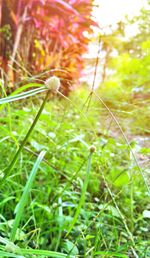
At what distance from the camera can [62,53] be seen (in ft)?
9.43

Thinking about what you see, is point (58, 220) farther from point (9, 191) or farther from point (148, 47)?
point (148, 47)

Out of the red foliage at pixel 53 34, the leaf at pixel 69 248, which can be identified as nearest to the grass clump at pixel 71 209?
the leaf at pixel 69 248

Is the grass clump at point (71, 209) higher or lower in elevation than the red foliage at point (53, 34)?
lower

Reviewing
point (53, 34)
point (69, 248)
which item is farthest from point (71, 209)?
point (53, 34)

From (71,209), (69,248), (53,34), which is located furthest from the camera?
(53,34)

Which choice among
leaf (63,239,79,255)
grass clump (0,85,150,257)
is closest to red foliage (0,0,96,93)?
grass clump (0,85,150,257)

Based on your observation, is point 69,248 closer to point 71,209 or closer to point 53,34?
point 71,209

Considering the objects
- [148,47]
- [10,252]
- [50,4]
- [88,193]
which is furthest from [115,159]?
[50,4]

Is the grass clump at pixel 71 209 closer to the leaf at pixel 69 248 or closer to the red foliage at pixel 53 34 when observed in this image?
the leaf at pixel 69 248

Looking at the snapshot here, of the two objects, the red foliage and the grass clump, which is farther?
the red foliage

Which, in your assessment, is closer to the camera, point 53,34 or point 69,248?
point 69,248

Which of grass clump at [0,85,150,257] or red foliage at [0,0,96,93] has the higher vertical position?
red foliage at [0,0,96,93]

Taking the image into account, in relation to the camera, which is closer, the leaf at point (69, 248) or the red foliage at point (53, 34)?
the leaf at point (69, 248)

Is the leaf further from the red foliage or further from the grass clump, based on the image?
the red foliage
